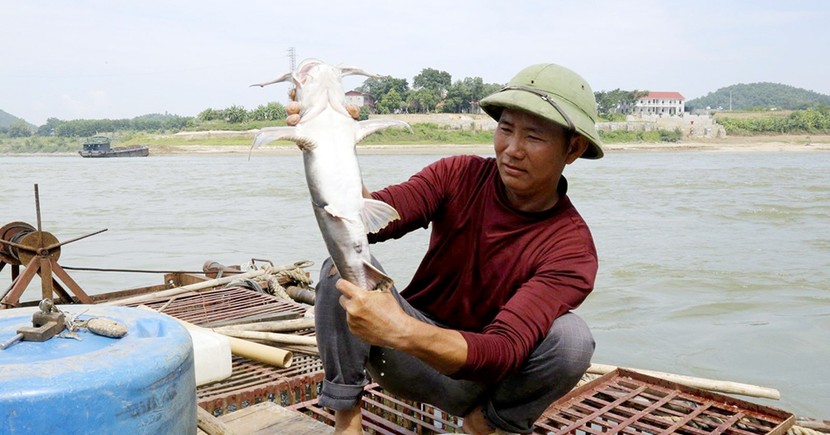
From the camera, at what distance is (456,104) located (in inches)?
2835

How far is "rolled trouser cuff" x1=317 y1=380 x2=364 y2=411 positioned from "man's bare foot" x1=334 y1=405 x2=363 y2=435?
0.14 feet

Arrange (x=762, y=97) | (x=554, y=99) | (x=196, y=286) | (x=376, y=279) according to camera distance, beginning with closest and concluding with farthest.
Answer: (x=376, y=279)
(x=554, y=99)
(x=196, y=286)
(x=762, y=97)

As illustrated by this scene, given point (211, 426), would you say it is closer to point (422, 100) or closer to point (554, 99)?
point (554, 99)

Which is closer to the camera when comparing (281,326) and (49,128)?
(281,326)

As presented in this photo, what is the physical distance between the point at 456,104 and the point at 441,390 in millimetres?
70860

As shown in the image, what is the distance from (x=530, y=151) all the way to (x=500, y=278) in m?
0.45

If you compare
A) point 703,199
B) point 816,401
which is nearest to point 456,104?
point 703,199

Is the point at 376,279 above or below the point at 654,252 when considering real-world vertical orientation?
above

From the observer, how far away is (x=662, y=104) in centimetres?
10169

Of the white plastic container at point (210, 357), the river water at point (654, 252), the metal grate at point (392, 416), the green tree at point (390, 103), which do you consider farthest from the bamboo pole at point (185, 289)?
the green tree at point (390, 103)

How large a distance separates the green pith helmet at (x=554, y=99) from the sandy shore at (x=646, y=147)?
144ft

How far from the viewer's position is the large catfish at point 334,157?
1703 mm

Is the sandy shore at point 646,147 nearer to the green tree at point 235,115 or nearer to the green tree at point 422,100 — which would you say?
the green tree at point 235,115

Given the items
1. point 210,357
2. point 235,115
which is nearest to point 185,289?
point 210,357
